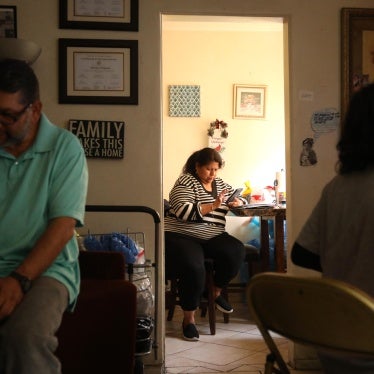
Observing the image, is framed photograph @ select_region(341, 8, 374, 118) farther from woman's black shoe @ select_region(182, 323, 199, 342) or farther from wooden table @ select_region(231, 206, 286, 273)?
woman's black shoe @ select_region(182, 323, 199, 342)

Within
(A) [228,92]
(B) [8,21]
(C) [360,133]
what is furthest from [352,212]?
(A) [228,92]

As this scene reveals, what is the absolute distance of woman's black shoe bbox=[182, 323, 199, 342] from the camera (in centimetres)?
356

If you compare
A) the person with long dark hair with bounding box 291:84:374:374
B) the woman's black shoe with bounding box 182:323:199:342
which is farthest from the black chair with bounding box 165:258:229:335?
the person with long dark hair with bounding box 291:84:374:374

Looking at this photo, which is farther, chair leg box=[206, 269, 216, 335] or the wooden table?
the wooden table

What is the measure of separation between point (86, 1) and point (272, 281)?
2.12m

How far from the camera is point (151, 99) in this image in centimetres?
293

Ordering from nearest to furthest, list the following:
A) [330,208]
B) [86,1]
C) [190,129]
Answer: [330,208], [86,1], [190,129]

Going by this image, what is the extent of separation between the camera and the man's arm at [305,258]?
152cm

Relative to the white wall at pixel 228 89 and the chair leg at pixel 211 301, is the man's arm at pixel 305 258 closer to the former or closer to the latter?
the chair leg at pixel 211 301

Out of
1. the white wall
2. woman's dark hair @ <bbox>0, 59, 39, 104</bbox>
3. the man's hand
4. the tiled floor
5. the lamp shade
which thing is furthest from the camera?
the white wall

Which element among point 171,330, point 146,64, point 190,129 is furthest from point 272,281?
point 190,129

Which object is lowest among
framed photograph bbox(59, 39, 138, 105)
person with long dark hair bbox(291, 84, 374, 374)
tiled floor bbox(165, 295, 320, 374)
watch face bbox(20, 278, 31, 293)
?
tiled floor bbox(165, 295, 320, 374)

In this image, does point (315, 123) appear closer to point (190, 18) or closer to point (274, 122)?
point (190, 18)

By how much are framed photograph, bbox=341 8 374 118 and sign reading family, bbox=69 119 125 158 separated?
1165 mm
